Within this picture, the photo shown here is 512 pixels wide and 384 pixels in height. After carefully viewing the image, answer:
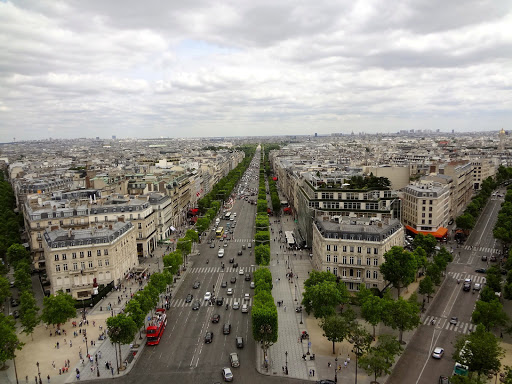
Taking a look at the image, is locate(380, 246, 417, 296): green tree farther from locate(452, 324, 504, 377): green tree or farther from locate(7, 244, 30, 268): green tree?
locate(7, 244, 30, 268): green tree

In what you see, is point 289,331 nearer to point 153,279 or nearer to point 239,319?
point 239,319

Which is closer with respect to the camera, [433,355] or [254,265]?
[433,355]

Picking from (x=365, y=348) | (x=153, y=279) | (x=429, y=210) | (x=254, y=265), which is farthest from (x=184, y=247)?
(x=429, y=210)

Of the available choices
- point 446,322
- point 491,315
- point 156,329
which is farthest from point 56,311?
point 491,315

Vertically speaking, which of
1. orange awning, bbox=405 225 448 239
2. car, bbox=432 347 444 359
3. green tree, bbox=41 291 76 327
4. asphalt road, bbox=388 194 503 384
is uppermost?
green tree, bbox=41 291 76 327

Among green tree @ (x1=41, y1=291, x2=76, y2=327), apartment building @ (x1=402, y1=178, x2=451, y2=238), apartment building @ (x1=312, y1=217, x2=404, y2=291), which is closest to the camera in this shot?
green tree @ (x1=41, y1=291, x2=76, y2=327)

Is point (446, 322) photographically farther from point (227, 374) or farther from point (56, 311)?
point (56, 311)

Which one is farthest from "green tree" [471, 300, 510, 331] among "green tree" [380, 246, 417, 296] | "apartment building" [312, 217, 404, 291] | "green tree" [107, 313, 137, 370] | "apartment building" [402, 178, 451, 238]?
"apartment building" [402, 178, 451, 238]
